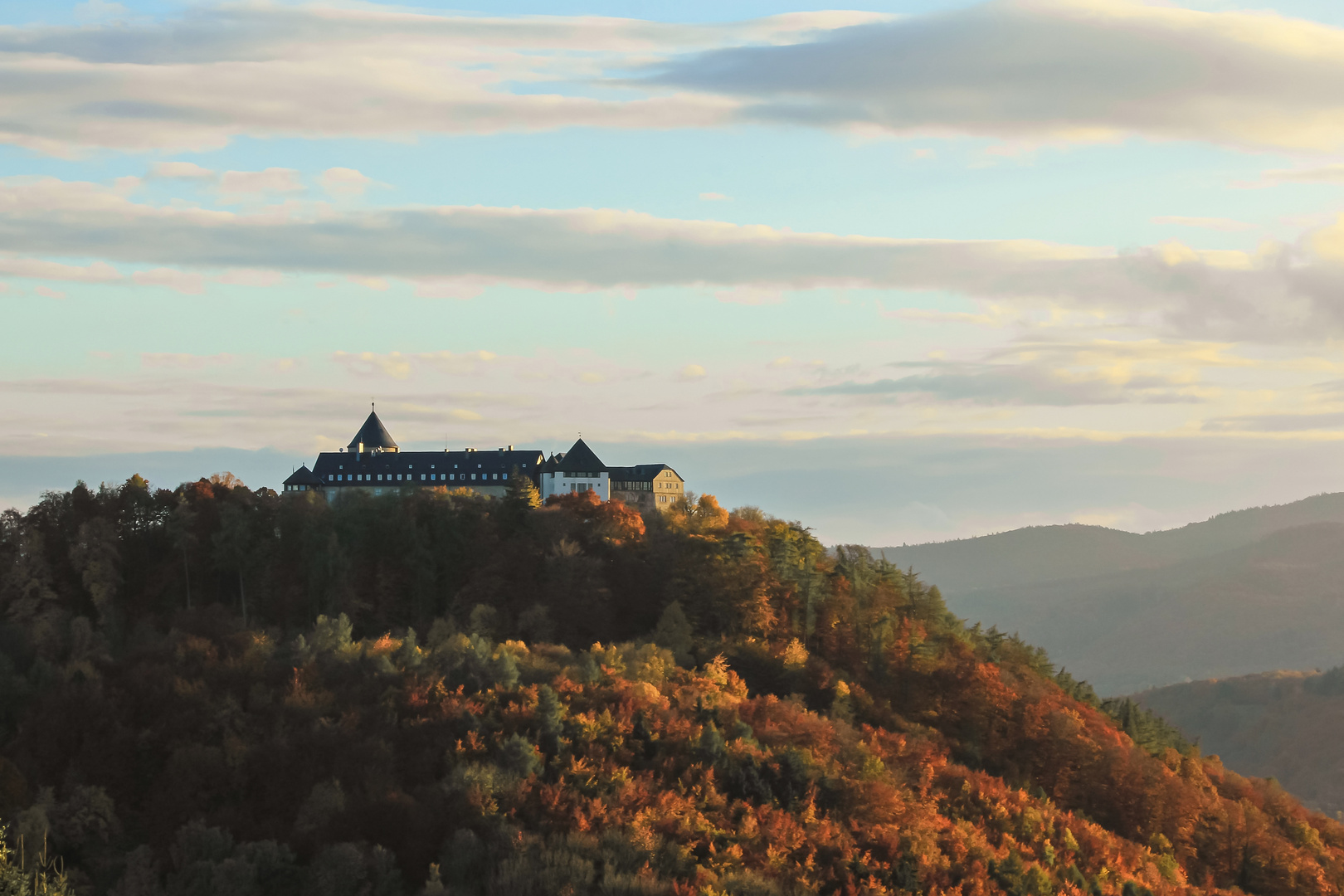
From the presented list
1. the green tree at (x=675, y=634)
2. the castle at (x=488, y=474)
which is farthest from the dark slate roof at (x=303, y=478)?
the green tree at (x=675, y=634)

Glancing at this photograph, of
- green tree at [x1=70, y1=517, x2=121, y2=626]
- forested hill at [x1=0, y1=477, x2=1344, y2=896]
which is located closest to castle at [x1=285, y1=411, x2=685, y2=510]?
forested hill at [x1=0, y1=477, x2=1344, y2=896]

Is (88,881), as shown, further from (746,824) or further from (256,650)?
(746,824)

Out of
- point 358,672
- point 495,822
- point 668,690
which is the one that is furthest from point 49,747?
point 668,690

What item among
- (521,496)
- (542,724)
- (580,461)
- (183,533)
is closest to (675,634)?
(521,496)

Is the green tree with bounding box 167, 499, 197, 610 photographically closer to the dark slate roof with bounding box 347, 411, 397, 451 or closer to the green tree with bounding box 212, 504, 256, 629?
the green tree with bounding box 212, 504, 256, 629

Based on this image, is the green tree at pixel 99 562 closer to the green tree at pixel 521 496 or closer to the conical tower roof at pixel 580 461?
the green tree at pixel 521 496

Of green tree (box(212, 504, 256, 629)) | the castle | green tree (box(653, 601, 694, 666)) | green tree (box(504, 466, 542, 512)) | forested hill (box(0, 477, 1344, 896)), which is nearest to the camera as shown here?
forested hill (box(0, 477, 1344, 896))
